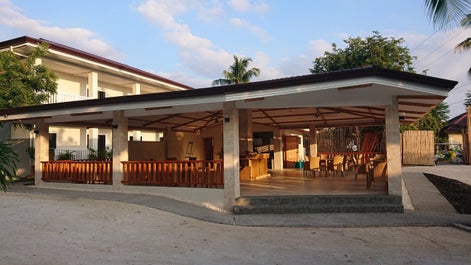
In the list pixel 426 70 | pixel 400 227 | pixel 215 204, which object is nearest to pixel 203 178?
pixel 215 204

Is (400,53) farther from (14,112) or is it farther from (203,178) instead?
(14,112)

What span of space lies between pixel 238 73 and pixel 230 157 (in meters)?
29.1

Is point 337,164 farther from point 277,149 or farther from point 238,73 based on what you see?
point 238,73

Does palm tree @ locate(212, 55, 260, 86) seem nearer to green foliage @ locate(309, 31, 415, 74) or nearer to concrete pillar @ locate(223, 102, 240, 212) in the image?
green foliage @ locate(309, 31, 415, 74)

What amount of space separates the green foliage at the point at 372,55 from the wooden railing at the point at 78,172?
17400 mm

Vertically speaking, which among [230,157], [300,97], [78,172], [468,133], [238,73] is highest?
[238,73]

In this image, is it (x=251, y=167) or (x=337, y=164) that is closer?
(x=251, y=167)

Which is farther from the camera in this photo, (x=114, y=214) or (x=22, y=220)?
(x=114, y=214)

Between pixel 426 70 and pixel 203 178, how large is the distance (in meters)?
21.7

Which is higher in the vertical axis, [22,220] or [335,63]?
[335,63]

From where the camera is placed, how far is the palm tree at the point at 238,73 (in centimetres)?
3678

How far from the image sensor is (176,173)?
32.6 ft

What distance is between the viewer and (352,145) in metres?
24.2

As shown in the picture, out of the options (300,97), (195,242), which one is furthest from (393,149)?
(195,242)
